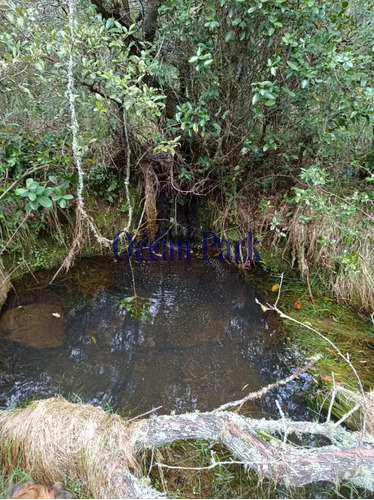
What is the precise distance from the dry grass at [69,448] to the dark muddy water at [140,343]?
441mm

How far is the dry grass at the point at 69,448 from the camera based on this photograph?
1.36 metres

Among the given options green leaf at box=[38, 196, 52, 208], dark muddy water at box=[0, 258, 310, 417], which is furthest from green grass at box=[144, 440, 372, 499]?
green leaf at box=[38, 196, 52, 208]

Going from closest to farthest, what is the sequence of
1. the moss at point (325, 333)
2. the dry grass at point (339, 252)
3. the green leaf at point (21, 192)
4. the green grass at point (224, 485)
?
the green grass at point (224, 485)
the green leaf at point (21, 192)
the moss at point (325, 333)
the dry grass at point (339, 252)

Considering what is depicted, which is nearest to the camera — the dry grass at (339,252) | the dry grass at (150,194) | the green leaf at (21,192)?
the green leaf at (21,192)

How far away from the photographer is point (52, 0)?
8.98ft

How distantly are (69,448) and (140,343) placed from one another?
1022 millimetres

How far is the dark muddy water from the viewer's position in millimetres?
2010

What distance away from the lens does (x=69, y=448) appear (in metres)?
1.41

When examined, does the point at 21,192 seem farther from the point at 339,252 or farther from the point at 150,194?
the point at 339,252

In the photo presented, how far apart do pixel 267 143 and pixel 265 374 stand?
1906mm

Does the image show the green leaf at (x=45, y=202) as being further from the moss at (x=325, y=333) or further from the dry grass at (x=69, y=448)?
A: the moss at (x=325, y=333)

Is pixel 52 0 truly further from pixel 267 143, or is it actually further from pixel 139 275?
pixel 139 275

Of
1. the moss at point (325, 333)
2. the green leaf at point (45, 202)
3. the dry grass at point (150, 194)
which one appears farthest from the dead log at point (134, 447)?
the dry grass at point (150, 194)

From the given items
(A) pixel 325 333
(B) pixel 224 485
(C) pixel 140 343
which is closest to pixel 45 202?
(C) pixel 140 343
